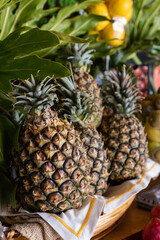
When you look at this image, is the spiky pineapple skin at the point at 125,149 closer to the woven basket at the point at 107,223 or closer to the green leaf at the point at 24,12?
the woven basket at the point at 107,223

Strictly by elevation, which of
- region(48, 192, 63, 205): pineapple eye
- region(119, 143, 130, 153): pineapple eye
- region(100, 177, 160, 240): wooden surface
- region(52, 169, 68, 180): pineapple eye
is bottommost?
region(100, 177, 160, 240): wooden surface

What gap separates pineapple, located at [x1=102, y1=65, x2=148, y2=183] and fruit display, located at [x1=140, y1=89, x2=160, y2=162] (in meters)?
0.15

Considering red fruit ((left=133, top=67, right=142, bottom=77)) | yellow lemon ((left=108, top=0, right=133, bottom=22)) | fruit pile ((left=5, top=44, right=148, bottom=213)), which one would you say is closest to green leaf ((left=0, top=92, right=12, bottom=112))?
fruit pile ((left=5, top=44, right=148, bottom=213))

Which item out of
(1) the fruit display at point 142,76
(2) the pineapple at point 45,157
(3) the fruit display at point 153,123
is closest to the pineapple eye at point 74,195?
(2) the pineapple at point 45,157

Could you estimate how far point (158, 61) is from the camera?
1.64 metres


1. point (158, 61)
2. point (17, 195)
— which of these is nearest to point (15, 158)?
point (17, 195)

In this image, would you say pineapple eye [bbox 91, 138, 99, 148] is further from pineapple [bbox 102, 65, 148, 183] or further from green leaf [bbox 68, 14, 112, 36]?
green leaf [bbox 68, 14, 112, 36]

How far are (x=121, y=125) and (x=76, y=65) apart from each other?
258mm

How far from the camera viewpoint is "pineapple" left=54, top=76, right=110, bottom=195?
763 mm

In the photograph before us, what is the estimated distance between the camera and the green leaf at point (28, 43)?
0.64 m

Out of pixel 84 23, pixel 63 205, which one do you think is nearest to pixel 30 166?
pixel 63 205

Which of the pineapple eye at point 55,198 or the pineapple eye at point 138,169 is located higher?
the pineapple eye at point 138,169

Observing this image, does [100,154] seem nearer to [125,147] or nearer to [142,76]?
[125,147]

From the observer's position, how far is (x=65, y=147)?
0.64m
